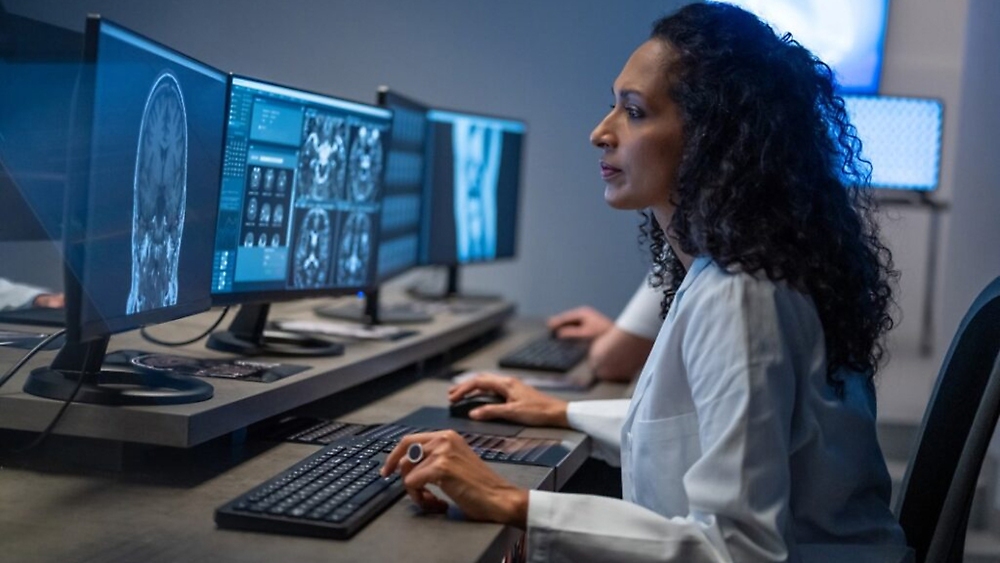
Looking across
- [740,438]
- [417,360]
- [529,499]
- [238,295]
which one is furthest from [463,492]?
[417,360]

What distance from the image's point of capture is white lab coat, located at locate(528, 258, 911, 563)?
3.99ft

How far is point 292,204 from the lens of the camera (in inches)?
78.0

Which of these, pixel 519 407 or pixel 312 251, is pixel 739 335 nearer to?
pixel 519 407

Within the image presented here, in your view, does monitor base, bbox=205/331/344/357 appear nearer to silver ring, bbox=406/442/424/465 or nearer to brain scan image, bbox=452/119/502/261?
silver ring, bbox=406/442/424/465

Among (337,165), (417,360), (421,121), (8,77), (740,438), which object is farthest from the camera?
(421,121)

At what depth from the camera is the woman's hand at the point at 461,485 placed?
1292mm

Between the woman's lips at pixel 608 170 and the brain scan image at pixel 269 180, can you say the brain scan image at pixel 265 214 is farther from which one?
the woman's lips at pixel 608 170

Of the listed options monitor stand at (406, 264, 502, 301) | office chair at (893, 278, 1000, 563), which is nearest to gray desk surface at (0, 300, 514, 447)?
office chair at (893, 278, 1000, 563)

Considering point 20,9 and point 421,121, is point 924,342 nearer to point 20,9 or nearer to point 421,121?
point 421,121

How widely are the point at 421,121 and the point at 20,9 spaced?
1.32 metres

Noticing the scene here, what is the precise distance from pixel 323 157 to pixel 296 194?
0.10m

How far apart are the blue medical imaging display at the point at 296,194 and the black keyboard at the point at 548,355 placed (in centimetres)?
43

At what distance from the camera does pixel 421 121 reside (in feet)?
9.53

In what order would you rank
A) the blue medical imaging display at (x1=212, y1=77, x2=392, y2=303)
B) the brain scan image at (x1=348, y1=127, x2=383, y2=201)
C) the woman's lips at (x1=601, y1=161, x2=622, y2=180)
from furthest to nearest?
the brain scan image at (x1=348, y1=127, x2=383, y2=201) → the blue medical imaging display at (x1=212, y1=77, x2=392, y2=303) → the woman's lips at (x1=601, y1=161, x2=622, y2=180)
